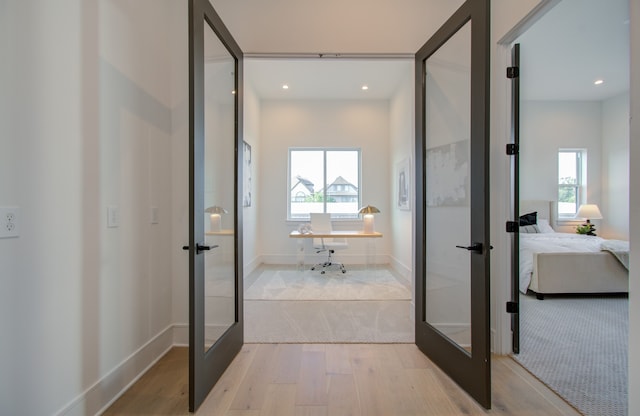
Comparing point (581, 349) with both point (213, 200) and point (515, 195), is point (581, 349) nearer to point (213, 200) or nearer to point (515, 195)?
point (515, 195)

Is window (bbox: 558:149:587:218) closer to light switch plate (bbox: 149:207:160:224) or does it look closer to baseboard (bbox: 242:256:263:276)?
baseboard (bbox: 242:256:263:276)

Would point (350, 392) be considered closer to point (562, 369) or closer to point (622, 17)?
point (562, 369)

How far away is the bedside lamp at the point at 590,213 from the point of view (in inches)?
225

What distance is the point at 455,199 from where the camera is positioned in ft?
6.85

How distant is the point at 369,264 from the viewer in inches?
225

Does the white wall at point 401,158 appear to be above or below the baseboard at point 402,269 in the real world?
above

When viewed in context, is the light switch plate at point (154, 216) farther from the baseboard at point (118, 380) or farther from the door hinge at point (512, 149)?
the door hinge at point (512, 149)

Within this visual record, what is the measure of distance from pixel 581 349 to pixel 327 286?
2758mm

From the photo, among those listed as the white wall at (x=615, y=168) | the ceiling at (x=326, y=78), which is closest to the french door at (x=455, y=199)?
the ceiling at (x=326, y=78)

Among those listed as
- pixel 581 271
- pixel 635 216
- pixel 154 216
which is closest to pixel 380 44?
pixel 635 216

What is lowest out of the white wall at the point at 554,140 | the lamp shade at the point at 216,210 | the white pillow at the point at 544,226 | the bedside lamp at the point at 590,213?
the white pillow at the point at 544,226

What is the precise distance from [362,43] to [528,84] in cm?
473

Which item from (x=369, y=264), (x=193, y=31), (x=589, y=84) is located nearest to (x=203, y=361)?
(x=193, y=31)

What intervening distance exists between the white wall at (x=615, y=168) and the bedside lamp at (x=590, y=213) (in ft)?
1.06
